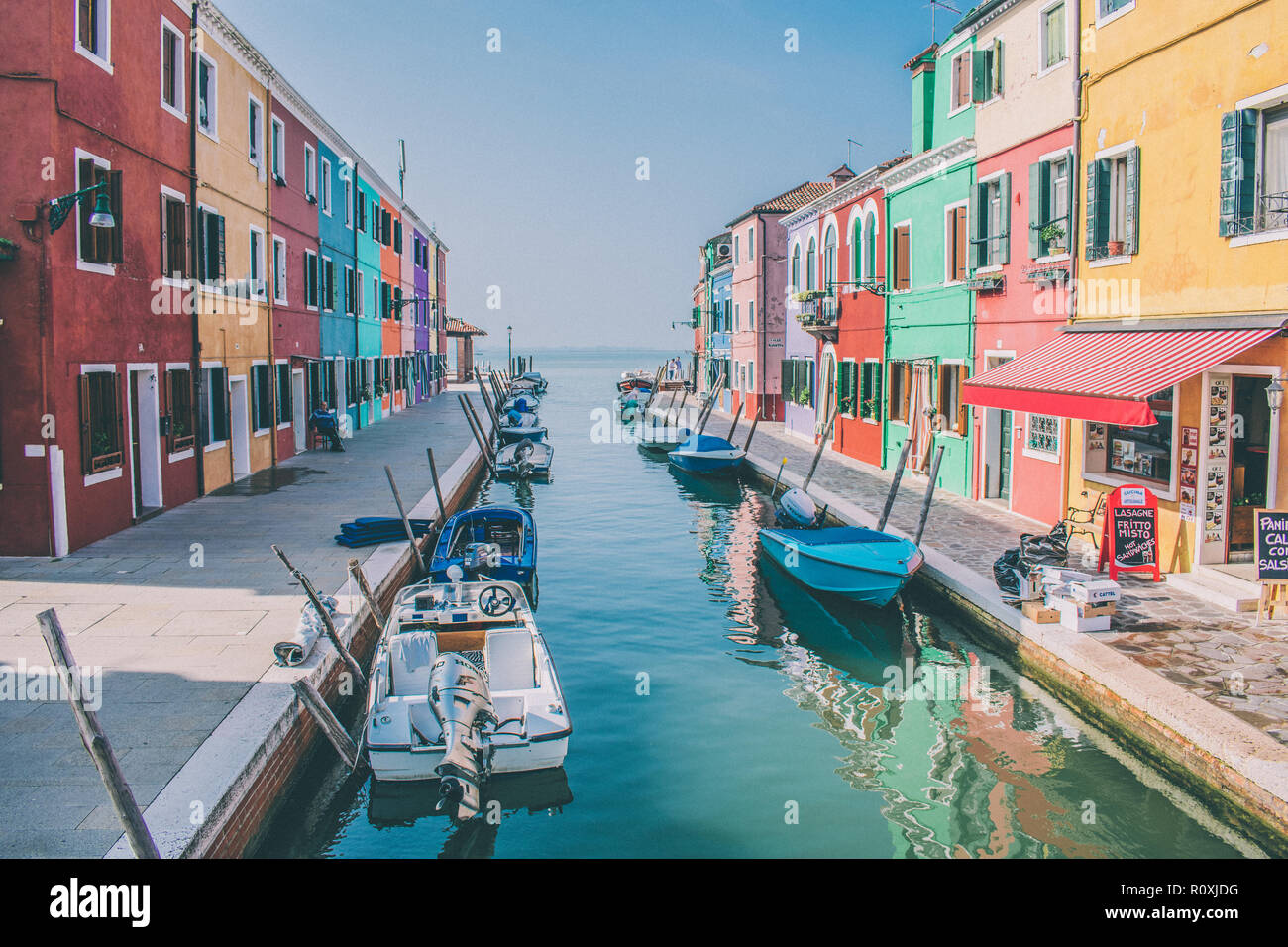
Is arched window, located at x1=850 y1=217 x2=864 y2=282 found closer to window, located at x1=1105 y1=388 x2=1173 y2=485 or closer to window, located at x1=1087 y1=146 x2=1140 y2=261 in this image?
window, located at x1=1087 y1=146 x2=1140 y2=261

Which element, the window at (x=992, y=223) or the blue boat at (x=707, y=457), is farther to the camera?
the blue boat at (x=707, y=457)

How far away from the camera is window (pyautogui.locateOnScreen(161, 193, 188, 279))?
16297 mm

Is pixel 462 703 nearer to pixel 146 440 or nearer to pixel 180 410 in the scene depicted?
pixel 146 440

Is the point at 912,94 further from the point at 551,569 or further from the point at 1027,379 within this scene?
the point at 551,569

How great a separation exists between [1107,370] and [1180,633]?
3.55 metres

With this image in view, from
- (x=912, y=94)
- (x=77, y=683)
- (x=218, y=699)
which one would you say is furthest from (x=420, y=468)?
(x=77, y=683)

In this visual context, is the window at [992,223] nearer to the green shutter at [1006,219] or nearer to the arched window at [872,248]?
the green shutter at [1006,219]

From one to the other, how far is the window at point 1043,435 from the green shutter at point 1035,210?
101 inches

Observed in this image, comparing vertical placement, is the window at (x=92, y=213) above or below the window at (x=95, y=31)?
below

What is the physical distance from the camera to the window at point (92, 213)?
13242 mm

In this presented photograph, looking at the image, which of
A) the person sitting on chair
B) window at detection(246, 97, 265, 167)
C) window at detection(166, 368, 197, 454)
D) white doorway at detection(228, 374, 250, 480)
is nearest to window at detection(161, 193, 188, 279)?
window at detection(166, 368, 197, 454)

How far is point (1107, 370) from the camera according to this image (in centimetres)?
1200

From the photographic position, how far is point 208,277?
18500 millimetres

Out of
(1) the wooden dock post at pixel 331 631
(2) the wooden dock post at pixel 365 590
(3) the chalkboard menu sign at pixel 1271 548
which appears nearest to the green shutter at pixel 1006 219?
(3) the chalkboard menu sign at pixel 1271 548
